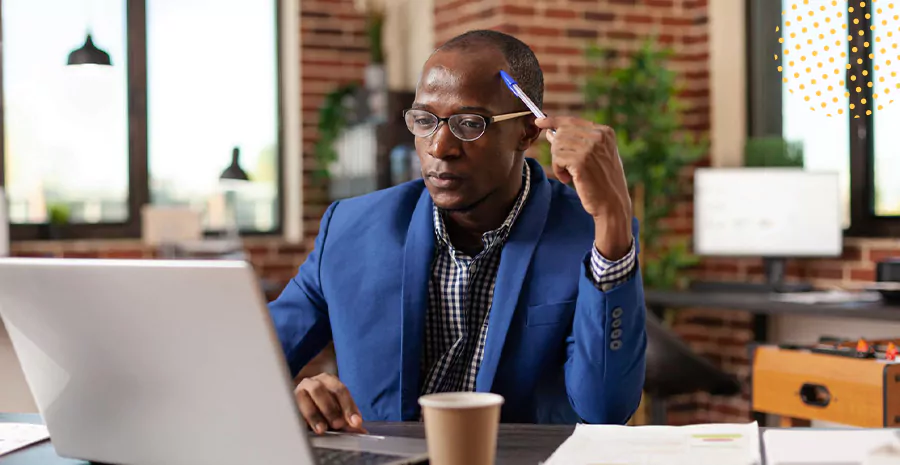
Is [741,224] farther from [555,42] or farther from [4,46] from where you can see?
[4,46]

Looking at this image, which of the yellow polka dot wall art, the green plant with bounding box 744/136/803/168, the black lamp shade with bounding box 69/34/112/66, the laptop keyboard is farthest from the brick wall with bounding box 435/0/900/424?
the laptop keyboard

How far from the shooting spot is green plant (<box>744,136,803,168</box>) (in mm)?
3732

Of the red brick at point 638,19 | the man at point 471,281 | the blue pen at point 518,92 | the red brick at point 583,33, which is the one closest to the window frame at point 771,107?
the red brick at point 638,19

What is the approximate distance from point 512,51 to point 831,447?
779mm

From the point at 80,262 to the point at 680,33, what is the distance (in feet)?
12.4

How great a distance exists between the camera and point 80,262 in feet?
3.02

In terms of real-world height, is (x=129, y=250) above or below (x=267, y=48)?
below

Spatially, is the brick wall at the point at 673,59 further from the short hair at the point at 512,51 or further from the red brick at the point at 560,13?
the short hair at the point at 512,51

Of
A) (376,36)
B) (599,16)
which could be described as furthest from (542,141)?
(376,36)

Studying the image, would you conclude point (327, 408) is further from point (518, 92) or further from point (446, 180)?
point (518, 92)

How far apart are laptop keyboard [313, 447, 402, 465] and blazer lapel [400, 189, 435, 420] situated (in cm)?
44

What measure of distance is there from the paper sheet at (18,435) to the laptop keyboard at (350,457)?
16.4 inches

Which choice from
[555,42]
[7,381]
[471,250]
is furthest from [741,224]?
[7,381]

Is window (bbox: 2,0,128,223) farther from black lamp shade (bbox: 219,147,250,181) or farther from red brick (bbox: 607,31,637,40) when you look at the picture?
red brick (bbox: 607,31,637,40)
